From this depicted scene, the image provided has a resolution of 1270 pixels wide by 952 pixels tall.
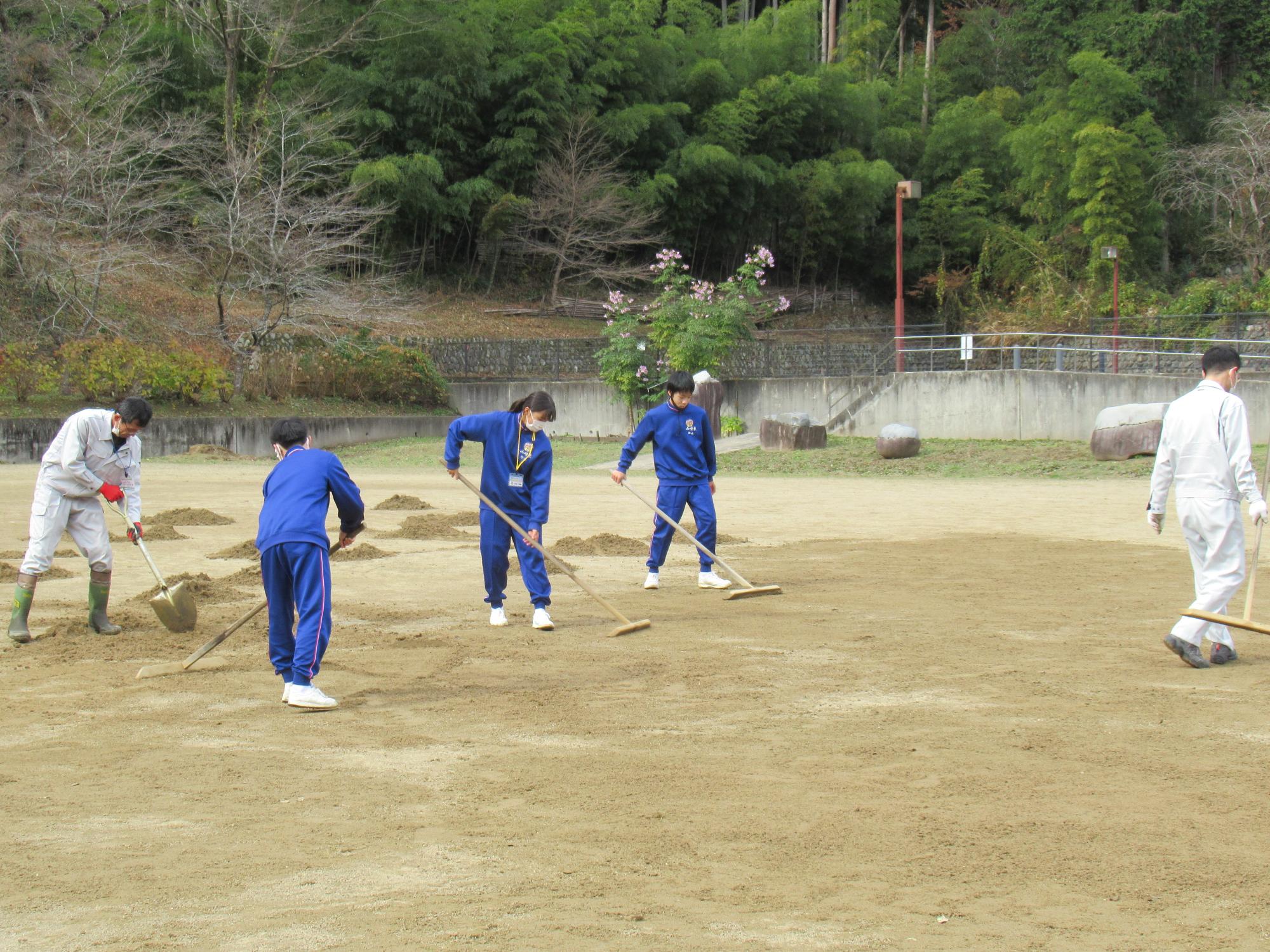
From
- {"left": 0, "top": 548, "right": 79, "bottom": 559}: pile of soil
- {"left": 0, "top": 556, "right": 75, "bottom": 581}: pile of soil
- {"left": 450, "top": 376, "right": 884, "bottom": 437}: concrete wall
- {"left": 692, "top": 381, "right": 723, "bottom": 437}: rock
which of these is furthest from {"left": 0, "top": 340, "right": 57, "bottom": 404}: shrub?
{"left": 0, "top": 556, "right": 75, "bottom": 581}: pile of soil

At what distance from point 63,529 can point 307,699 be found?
9.35 feet

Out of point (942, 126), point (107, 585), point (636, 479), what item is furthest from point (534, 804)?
point (942, 126)

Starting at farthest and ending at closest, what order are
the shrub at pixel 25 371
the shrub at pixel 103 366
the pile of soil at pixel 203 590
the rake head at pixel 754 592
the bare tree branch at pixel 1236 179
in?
the bare tree branch at pixel 1236 179, the shrub at pixel 103 366, the shrub at pixel 25 371, the rake head at pixel 754 592, the pile of soil at pixel 203 590

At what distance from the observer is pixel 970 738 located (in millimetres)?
5570

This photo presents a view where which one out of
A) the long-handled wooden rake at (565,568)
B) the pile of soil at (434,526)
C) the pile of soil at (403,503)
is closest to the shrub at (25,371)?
the pile of soil at (403,503)

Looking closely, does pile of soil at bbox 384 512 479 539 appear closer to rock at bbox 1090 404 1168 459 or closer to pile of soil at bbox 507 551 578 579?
pile of soil at bbox 507 551 578 579

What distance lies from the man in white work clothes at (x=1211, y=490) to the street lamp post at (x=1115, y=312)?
1812cm

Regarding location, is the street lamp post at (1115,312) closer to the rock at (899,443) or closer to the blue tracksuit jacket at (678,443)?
the rock at (899,443)

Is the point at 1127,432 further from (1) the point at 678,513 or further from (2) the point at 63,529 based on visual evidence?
(2) the point at 63,529

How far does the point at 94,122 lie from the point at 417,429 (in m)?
10.8

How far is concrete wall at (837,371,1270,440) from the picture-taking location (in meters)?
23.0

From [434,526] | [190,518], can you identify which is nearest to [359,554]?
[434,526]

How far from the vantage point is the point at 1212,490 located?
271 inches

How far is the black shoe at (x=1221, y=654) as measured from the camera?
23.0ft
